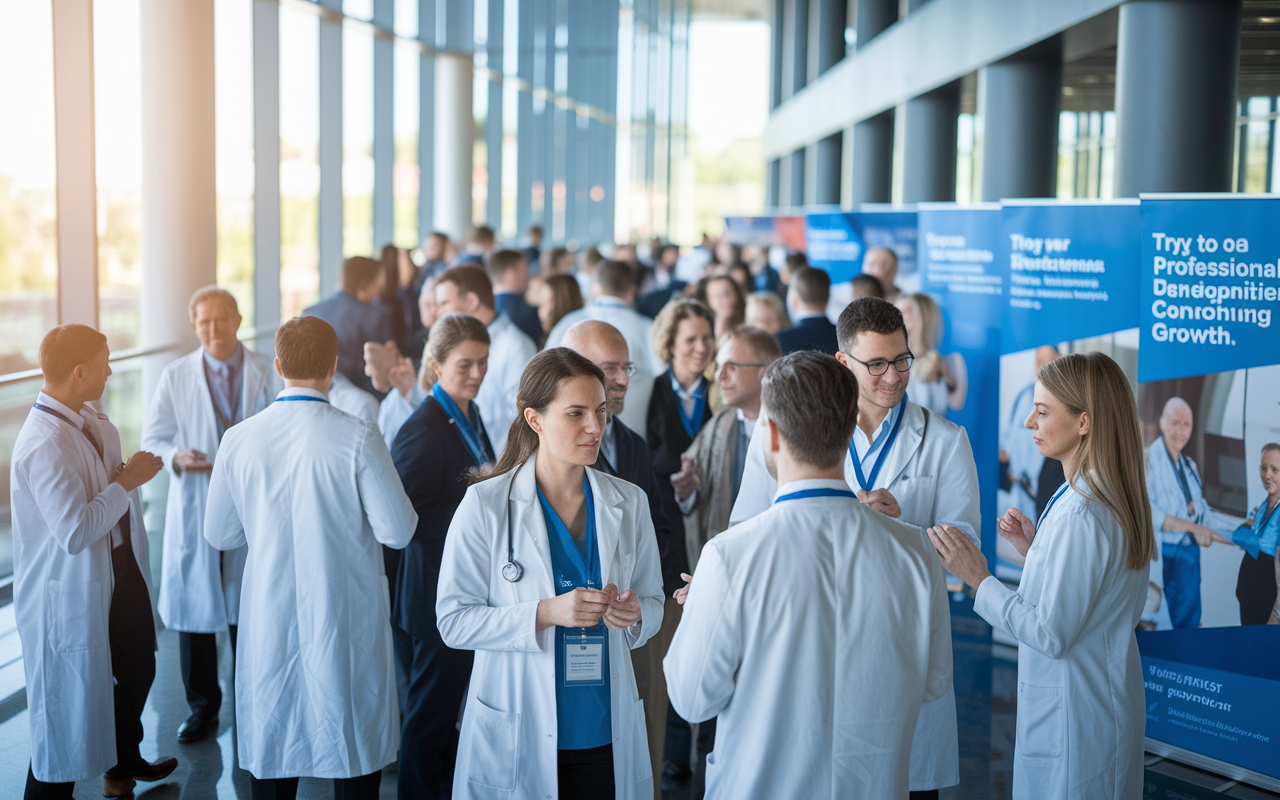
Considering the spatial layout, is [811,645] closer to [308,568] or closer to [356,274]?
[308,568]

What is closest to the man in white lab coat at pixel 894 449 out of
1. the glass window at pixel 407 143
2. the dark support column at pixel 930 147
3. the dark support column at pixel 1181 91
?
the dark support column at pixel 1181 91

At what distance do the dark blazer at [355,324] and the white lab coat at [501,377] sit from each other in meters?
0.83

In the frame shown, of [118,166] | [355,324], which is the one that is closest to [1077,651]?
[355,324]

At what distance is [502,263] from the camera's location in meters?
7.89

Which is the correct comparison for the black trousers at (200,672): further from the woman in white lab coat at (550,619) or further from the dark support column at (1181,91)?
the dark support column at (1181,91)

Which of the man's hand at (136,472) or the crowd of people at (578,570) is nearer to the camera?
the crowd of people at (578,570)

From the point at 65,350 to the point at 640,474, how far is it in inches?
72.3

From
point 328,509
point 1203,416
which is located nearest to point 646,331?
point 1203,416

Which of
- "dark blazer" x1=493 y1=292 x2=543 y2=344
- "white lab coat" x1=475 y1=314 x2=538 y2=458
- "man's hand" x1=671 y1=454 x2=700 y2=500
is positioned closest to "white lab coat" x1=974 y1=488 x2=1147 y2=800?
"man's hand" x1=671 y1=454 x2=700 y2=500

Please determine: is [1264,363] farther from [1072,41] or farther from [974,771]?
[1072,41]

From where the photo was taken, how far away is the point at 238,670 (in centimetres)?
327

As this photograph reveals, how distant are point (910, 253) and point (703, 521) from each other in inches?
209

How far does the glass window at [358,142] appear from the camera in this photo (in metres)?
11.6

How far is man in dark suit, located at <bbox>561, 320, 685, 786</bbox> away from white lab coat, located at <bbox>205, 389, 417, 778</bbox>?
70cm
